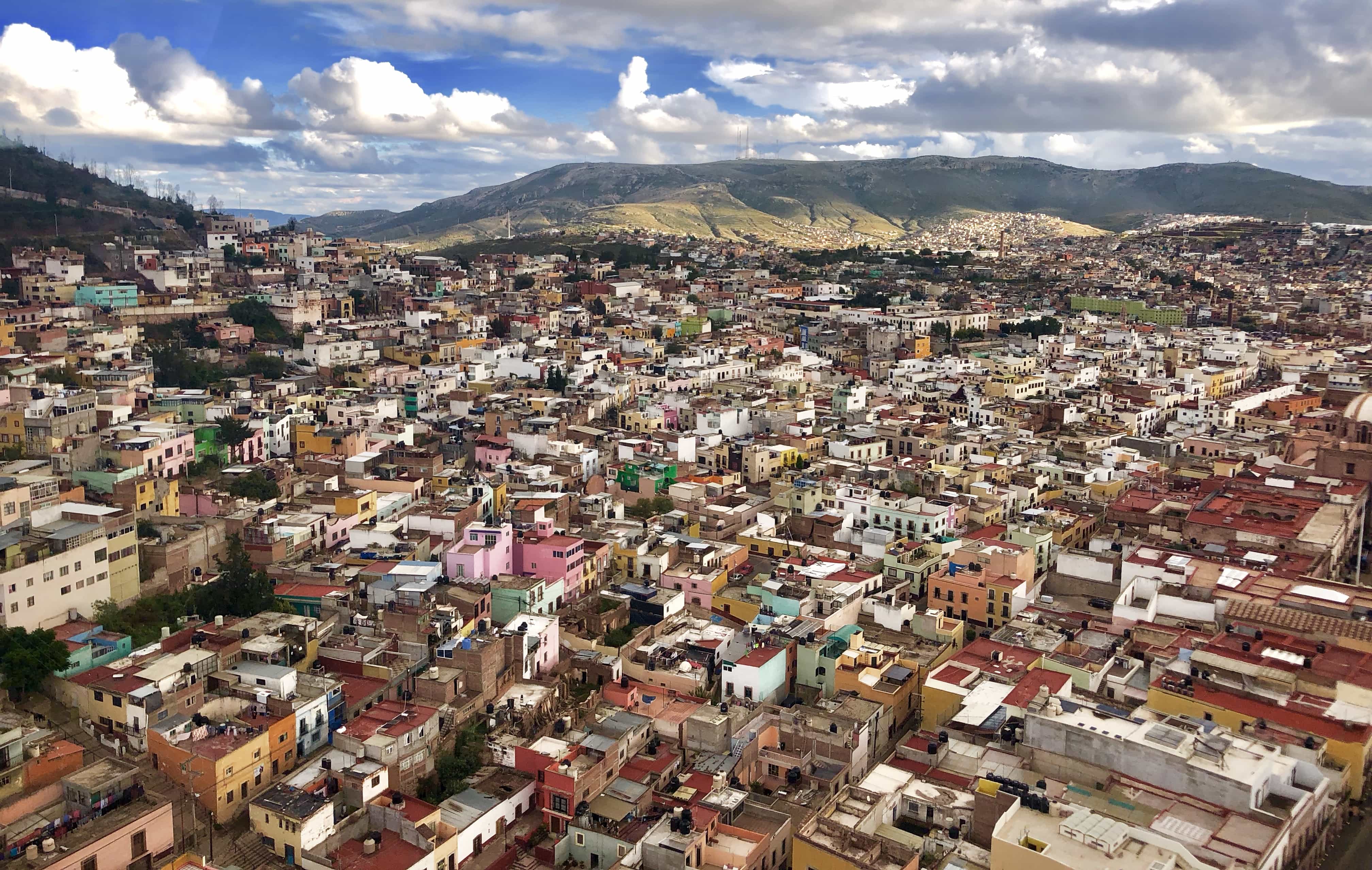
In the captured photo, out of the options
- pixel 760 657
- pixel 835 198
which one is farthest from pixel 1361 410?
pixel 835 198

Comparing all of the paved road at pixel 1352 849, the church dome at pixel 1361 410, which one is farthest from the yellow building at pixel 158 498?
the church dome at pixel 1361 410

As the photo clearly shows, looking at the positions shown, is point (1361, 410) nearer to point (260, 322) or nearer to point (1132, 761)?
point (1132, 761)

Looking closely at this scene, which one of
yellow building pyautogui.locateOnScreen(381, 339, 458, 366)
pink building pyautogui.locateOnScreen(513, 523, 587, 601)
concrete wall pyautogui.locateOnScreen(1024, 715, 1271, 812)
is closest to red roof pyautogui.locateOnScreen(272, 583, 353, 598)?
pink building pyautogui.locateOnScreen(513, 523, 587, 601)

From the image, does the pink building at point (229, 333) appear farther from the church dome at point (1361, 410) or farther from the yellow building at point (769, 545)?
the church dome at point (1361, 410)

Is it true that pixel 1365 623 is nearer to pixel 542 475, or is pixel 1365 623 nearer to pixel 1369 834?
pixel 1369 834

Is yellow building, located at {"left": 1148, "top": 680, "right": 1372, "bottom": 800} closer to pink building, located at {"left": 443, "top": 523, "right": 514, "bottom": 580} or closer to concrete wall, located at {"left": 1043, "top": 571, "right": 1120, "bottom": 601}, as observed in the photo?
concrete wall, located at {"left": 1043, "top": 571, "right": 1120, "bottom": 601}

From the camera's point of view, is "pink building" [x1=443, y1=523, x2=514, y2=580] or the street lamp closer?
the street lamp
